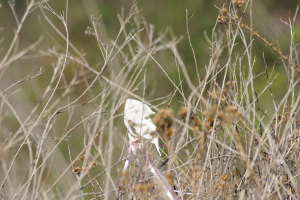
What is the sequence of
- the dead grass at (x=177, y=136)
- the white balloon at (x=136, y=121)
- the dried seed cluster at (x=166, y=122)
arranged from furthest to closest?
1. the white balloon at (x=136, y=121)
2. the dead grass at (x=177, y=136)
3. the dried seed cluster at (x=166, y=122)

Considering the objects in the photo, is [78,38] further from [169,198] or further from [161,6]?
[169,198]

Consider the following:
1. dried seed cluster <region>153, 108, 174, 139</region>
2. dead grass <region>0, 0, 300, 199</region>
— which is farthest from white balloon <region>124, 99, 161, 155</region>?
dried seed cluster <region>153, 108, 174, 139</region>

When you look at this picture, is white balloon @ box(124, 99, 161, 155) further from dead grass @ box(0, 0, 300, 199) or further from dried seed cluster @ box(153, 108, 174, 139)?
dried seed cluster @ box(153, 108, 174, 139)

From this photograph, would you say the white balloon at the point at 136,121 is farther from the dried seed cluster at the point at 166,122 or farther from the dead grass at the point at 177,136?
the dried seed cluster at the point at 166,122

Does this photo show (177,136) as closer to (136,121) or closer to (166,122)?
(136,121)

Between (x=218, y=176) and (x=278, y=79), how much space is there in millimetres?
3223

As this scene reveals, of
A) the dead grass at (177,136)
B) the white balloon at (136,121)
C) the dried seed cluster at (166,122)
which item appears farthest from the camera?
the white balloon at (136,121)

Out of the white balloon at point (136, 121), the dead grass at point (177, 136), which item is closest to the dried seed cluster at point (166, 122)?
the dead grass at point (177, 136)

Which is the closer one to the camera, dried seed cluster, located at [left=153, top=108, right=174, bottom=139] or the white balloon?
dried seed cluster, located at [left=153, top=108, right=174, bottom=139]

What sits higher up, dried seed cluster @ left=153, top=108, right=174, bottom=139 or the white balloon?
dried seed cluster @ left=153, top=108, right=174, bottom=139

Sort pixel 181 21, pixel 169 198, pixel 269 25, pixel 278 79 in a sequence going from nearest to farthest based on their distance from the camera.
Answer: pixel 169 198, pixel 269 25, pixel 278 79, pixel 181 21

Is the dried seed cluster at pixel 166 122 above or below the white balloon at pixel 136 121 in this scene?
above

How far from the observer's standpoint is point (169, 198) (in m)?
1.34

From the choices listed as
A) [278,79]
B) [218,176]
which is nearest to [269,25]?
[278,79]
